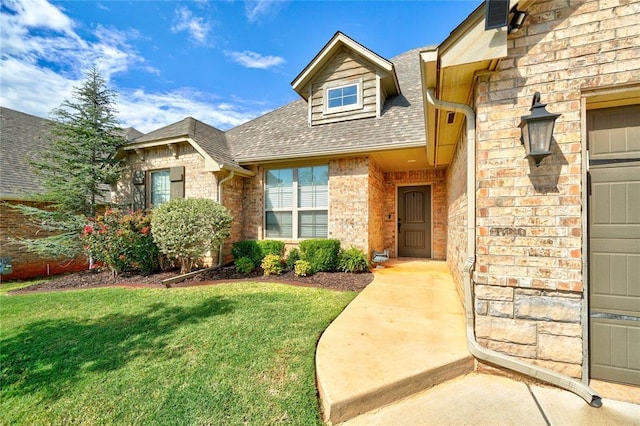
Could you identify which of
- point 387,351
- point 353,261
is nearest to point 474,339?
point 387,351

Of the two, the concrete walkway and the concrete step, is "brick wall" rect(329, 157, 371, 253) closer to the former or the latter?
the concrete step

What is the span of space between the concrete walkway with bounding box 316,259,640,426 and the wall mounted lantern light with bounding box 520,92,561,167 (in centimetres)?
192

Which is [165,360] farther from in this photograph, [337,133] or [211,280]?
[337,133]

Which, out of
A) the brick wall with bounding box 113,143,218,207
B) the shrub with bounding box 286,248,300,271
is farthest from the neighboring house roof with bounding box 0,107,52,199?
the shrub with bounding box 286,248,300,271

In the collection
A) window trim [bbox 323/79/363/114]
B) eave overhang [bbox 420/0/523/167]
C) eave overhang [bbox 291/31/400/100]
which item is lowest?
eave overhang [bbox 420/0/523/167]

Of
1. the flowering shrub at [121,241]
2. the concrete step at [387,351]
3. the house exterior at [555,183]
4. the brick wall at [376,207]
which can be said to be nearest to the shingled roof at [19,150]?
the flowering shrub at [121,241]

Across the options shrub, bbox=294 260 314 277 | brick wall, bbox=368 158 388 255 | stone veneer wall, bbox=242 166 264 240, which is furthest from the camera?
stone veneer wall, bbox=242 166 264 240

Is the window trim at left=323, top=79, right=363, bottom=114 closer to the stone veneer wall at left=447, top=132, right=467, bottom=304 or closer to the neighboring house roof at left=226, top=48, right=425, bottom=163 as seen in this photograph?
the neighboring house roof at left=226, top=48, right=425, bottom=163

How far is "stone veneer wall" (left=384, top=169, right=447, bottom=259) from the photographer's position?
787 centimetres

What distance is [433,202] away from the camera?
315 inches

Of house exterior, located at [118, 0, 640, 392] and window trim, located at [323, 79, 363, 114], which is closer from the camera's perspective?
house exterior, located at [118, 0, 640, 392]

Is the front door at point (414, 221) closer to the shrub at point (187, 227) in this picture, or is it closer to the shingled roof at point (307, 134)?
the shingled roof at point (307, 134)

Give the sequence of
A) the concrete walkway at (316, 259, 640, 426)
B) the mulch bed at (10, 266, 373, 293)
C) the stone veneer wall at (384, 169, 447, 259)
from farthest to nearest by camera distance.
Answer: the stone veneer wall at (384, 169, 447, 259) < the mulch bed at (10, 266, 373, 293) < the concrete walkway at (316, 259, 640, 426)

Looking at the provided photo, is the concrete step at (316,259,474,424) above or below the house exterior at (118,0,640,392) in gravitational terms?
below
